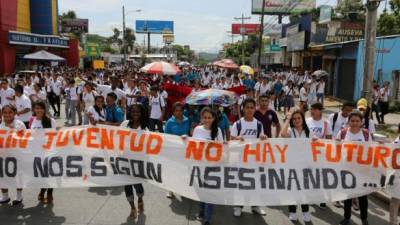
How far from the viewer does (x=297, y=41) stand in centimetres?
3591

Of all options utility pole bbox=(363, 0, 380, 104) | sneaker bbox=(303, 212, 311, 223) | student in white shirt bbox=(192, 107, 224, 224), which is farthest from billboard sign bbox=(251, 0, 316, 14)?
sneaker bbox=(303, 212, 311, 223)

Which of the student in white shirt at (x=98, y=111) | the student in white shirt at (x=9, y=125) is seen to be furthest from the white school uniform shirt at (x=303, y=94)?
the student in white shirt at (x=9, y=125)

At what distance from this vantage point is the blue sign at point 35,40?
31734 mm

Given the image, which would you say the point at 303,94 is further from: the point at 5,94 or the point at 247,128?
the point at 247,128

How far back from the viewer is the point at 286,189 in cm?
566

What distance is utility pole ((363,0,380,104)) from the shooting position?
11164mm

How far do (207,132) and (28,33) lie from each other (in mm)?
32212

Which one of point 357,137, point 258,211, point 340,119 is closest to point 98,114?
point 258,211

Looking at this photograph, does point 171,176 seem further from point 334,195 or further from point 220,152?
point 334,195

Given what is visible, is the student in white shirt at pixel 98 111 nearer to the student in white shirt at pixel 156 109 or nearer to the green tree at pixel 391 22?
the student in white shirt at pixel 156 109

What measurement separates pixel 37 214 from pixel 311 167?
3738 mm

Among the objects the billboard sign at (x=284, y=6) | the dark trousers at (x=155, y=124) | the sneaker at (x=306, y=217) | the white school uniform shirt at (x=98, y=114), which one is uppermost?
the billboard sign at (x=284, y=6)

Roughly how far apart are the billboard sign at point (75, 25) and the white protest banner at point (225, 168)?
290 feet

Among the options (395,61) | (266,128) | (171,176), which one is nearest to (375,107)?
(395,61)
